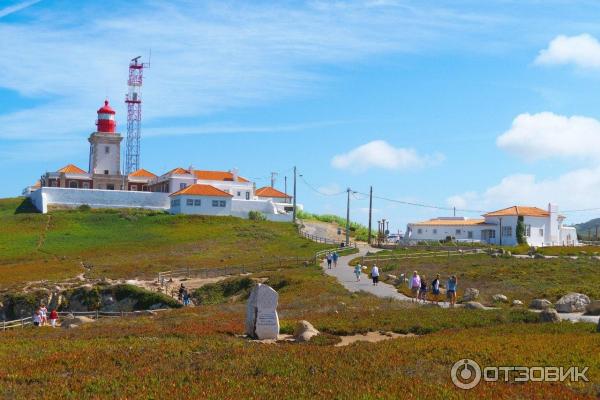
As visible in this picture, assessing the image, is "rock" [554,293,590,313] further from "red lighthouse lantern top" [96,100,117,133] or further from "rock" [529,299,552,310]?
"red lighthouse lantern top" [96,100,117,133]

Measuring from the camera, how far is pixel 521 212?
89125 mm

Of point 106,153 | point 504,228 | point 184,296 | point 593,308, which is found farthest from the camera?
point 106,153

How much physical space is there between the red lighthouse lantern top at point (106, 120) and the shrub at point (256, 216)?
27144 mm

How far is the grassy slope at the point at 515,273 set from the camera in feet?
126

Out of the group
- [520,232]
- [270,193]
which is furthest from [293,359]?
[270,193]

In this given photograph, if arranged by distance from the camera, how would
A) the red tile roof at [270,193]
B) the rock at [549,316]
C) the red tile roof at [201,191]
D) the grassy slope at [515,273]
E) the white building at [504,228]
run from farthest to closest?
the red tile roof at [270,193] → the red tile roof at [201,191] → the white building at [504,228] → the grassy slope at [515,273] → the rock at [549,316]

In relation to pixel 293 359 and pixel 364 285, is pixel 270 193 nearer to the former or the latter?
pixel 364 285

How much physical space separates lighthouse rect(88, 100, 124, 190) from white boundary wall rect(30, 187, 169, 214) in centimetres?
766

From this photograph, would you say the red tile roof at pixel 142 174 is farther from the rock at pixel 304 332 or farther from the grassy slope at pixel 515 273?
the rock at pixel 304 332

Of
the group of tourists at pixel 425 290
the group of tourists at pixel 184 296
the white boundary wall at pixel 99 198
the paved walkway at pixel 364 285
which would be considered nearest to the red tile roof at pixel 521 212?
the paved walkway at pixel 364 285

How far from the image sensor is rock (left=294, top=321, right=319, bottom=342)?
22.2m

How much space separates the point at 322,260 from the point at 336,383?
163ft
